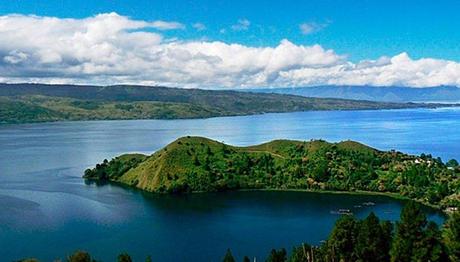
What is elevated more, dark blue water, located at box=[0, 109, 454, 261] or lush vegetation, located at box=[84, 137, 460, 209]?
lush vegetation, located at box=[84, 137, 460, 209]

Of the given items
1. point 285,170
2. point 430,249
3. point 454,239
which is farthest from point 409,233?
point 285,170

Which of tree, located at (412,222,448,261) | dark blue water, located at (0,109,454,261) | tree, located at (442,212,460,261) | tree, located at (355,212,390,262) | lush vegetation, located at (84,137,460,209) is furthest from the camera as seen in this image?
lush vegetation, located at (84,137,460,209)

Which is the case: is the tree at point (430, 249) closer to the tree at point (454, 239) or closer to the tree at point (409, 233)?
the tree at point (409, 233)

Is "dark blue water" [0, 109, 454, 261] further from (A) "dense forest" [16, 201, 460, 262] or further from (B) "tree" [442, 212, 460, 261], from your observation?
(B) "tree" [442, 212, 460, 261]

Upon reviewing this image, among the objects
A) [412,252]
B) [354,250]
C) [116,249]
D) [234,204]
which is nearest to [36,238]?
[116,249]

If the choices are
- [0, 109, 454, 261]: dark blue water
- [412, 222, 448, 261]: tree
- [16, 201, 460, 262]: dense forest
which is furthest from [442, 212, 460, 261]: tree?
[0, 109, 454, 261]: dark blue water

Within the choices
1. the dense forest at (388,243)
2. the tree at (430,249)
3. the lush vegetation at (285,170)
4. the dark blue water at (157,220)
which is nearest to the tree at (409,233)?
the dense forest at (388,243)
